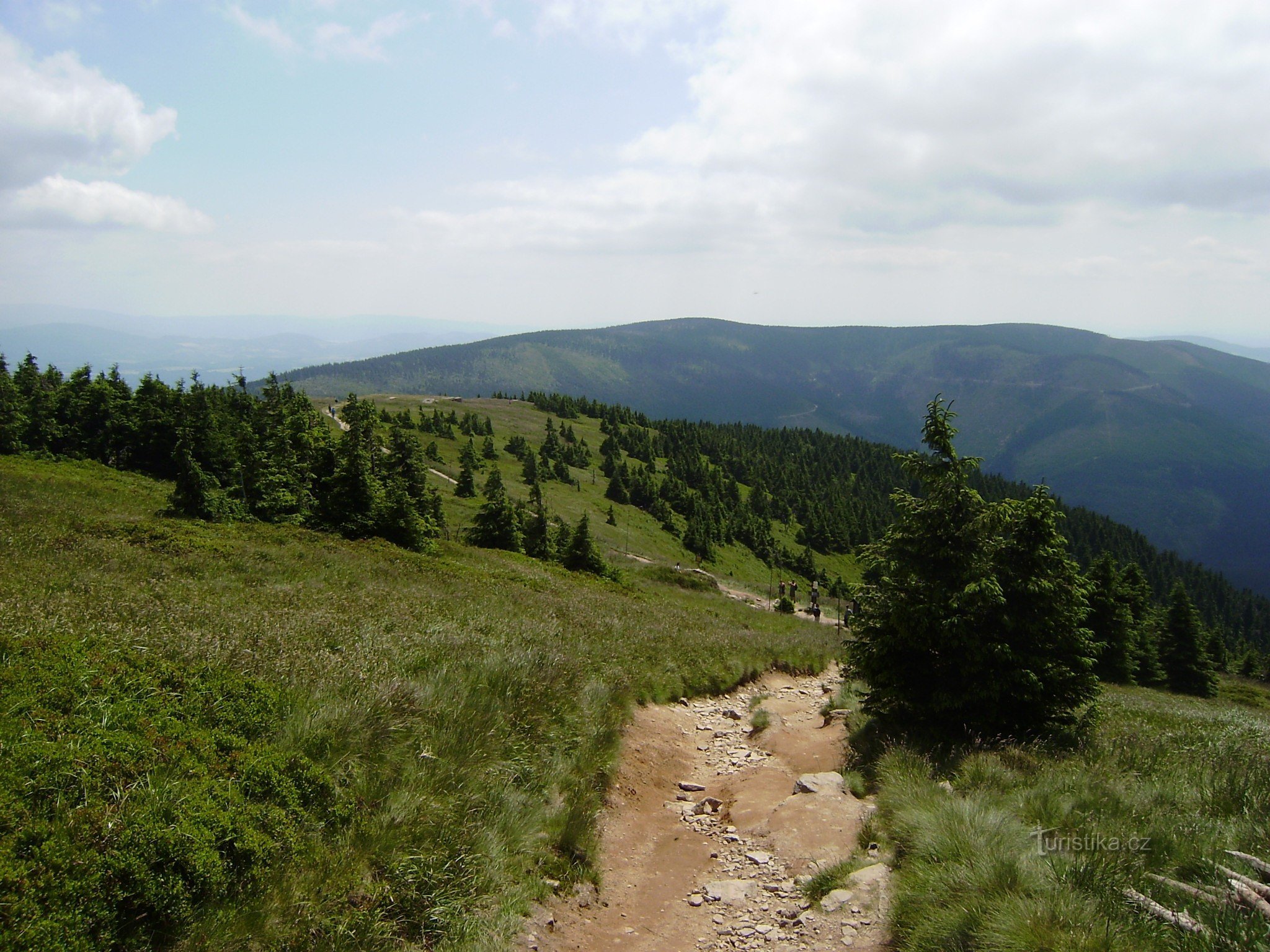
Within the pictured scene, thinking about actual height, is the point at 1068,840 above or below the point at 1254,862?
below

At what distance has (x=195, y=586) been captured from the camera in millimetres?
11227

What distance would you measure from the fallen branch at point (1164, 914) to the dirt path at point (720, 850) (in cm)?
210

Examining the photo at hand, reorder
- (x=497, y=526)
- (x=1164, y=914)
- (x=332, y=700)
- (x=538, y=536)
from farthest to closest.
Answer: (x=538, y=536)
(x=497, y=526)
(x=332, y=700)
(x=1164, y=914)

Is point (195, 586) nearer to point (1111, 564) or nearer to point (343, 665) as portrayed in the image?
point (343, 665)

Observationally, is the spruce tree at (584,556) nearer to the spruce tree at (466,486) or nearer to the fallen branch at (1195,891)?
the spruce tree at (466,486)

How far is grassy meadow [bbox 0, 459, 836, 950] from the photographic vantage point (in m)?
4.02

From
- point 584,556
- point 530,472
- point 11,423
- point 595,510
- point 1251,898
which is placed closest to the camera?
point 1251,898

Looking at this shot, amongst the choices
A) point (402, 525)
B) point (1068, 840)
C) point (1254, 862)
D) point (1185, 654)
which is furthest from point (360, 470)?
point (1185, 654)

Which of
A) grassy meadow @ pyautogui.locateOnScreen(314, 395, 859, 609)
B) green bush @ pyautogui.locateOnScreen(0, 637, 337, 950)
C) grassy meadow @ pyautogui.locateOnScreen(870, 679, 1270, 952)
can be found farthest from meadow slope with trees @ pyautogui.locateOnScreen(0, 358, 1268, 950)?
grassy meadow @ pyautogui.locateOnScreen(314, 395, 859, 609)

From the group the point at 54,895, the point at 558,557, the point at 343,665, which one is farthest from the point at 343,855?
the point at 558,557

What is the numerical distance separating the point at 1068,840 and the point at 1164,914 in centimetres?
171

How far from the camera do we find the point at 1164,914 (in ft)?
15.3

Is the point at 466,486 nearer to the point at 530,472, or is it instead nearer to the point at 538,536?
the point at 530,472

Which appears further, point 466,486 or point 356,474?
point 466,486
